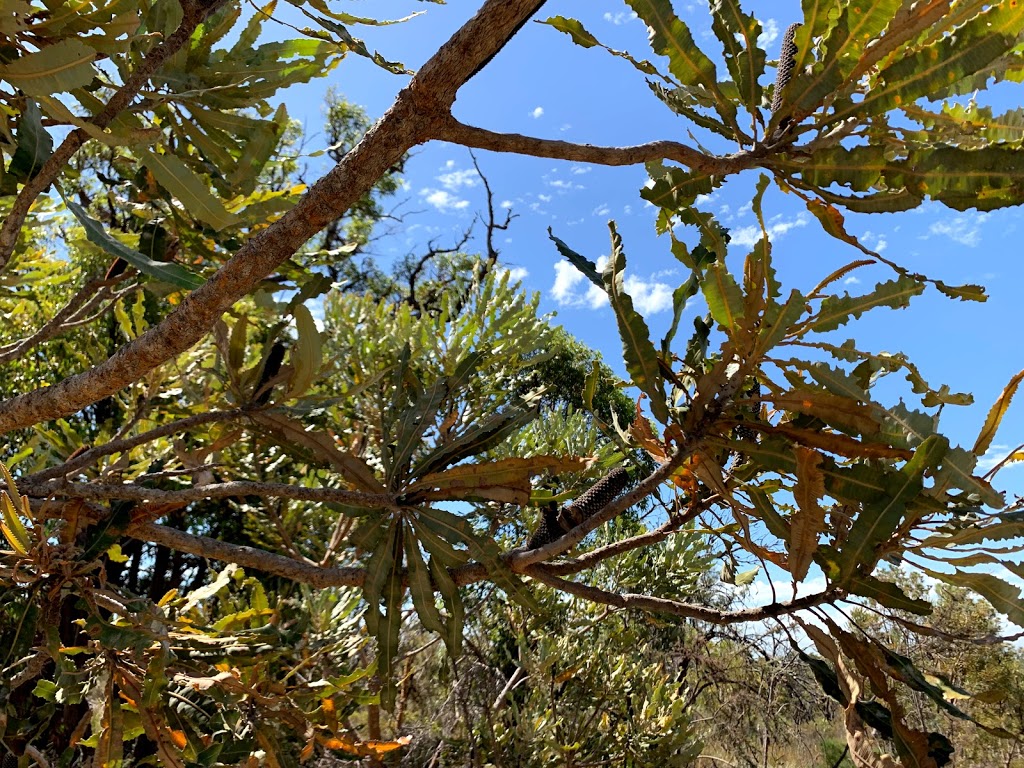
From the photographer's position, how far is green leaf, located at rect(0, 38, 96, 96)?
947 mm

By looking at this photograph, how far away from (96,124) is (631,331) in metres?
1.02

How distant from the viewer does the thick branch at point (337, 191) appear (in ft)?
3.13

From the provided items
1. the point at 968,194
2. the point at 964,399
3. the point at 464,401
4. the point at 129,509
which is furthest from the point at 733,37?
the point at 464,401

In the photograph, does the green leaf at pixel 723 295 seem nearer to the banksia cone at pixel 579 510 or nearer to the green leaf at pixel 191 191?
the banksia cone at pixel 579 510

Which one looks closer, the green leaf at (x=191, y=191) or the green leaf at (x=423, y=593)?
the green leaf at (x=191, y=191)

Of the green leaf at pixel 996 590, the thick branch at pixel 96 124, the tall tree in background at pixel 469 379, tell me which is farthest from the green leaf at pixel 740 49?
the thick branch at pixel 96 124

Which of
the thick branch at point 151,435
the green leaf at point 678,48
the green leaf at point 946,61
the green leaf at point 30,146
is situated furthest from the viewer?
the thick branch at point 151,435

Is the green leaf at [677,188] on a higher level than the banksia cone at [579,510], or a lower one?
higher

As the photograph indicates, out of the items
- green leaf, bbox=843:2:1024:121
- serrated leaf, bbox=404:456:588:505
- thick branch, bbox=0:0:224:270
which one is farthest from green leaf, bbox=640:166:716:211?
thick branch, bbox=0:0:224:270

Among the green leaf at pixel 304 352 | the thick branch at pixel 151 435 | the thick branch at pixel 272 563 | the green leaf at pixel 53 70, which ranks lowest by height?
the thick branch at pixel 272 563

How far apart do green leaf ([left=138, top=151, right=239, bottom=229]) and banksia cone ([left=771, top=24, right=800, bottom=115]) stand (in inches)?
33.5

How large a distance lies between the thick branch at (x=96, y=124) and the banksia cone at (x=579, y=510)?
1072 mm

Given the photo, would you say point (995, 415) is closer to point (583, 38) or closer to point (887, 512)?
point (887, 512)

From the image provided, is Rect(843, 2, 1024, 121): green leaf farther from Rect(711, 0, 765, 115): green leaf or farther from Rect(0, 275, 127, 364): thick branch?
Rect(0, 275, 127, 364): thick branch
